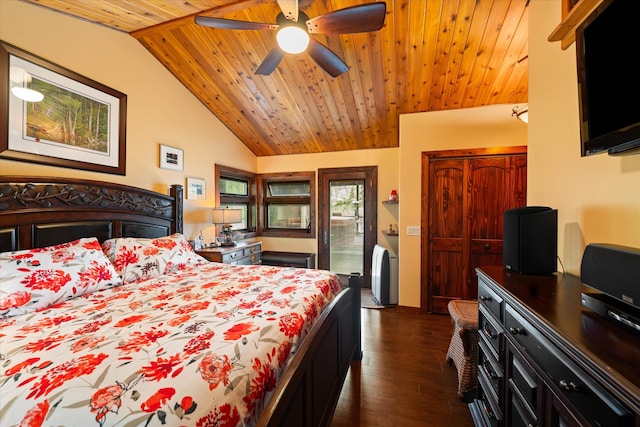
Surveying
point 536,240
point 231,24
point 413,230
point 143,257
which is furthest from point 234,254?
point 536,240

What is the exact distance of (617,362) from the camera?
0.62 m

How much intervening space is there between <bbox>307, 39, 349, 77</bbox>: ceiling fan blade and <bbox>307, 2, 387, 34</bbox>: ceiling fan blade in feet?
0.34

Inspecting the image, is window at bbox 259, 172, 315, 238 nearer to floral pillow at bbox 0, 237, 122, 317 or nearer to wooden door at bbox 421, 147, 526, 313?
wooden door at bbox 421, 147, 526, 313

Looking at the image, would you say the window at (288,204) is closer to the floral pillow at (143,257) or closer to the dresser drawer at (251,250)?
the dresser drawer at (251,250)

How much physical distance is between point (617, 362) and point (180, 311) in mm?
1676

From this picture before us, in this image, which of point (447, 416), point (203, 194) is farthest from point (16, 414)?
point (203, 194)

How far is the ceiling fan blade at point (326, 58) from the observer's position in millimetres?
2021

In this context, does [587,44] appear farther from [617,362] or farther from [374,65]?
[374,65]

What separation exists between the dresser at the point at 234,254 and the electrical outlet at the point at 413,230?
2.30 meters

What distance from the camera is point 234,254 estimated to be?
3.48 metres

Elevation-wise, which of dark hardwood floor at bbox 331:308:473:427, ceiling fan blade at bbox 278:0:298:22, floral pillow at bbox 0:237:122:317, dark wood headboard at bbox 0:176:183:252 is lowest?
dark hardwood floor at bbox 331:308:473:427

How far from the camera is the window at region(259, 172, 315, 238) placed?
16.0 feet

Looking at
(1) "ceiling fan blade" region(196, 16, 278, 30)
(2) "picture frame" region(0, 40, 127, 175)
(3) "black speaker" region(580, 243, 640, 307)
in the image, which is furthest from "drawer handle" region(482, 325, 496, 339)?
(2) "picture frame" region(0, 40, 127, 175)

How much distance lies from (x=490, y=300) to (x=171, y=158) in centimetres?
345
